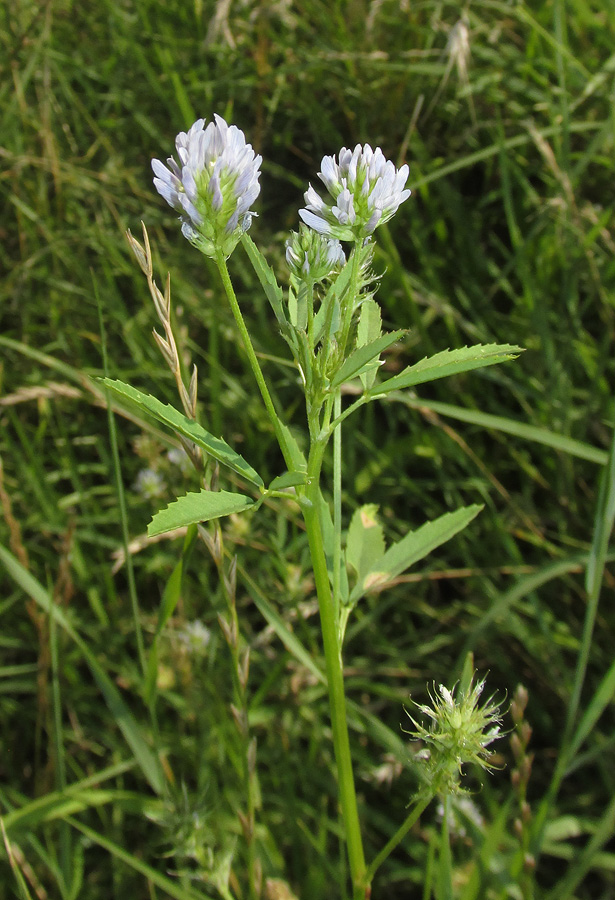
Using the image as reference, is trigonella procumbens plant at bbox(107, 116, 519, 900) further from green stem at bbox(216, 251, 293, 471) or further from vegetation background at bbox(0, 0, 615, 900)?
vegetation background at bbox(0, 0, 615, 900)

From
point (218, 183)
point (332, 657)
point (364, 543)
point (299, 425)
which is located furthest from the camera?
point (299, 425)

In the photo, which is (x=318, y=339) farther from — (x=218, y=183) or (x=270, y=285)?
(x=218, y=183)

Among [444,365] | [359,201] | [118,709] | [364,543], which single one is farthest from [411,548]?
[118,709]

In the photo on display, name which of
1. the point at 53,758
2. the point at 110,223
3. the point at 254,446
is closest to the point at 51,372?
the point at 110,223

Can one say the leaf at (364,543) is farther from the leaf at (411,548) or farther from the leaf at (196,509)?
the leaf at (196,509)

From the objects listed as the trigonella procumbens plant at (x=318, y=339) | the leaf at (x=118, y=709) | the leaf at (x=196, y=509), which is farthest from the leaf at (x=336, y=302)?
the leaf at (x=118, y=709)
